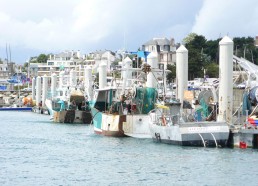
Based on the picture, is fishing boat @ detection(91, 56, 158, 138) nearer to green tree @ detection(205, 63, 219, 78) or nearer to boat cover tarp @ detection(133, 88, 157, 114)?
boat cover tarp @ detection(133, 88, 157, 114)

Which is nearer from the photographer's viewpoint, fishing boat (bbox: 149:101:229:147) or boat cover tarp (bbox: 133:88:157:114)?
fishing boat (bbox: 149:101:229:147)

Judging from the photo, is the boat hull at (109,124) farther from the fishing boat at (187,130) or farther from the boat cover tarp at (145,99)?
the fishing boat at (187,130)

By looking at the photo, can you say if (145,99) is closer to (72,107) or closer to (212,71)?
(72,107)

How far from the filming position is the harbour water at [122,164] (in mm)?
41062

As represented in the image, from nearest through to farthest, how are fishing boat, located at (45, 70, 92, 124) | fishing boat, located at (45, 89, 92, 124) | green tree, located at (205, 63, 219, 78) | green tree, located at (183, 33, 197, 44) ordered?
fishing boat, located at (45, 89, 92, 124) < fishing boat, located at (45, 70, 92, 124) < green tree, located at (205, 63, 219, 78) < green tree, located at (183, 33, 197, 44)

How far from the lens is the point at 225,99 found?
54.9 m

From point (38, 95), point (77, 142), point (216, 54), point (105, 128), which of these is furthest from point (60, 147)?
point (216, 54)

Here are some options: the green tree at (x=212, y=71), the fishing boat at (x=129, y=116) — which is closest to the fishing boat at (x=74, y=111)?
the fishing boat at (x=129, y=116)

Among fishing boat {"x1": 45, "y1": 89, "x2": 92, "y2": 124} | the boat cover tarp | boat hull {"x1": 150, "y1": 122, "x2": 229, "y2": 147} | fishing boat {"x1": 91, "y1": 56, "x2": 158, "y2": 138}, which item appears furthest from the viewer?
fishing boat {"x1": 45, "y1": 89, "x2": 92, "y2": 124}

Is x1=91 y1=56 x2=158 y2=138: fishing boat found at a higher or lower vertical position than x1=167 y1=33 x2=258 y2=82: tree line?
lower

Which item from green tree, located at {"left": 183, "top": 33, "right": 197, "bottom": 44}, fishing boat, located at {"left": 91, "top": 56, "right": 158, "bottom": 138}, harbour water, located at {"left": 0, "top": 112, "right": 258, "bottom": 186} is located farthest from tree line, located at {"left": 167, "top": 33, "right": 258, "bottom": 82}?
harbour water, located at {"left": 0, "top": 112, "right": 258, "bottom": 186}

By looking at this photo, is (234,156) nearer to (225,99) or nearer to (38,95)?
(225,99)

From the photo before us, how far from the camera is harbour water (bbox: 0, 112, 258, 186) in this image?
135ft

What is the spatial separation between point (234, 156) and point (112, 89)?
2388 cm
